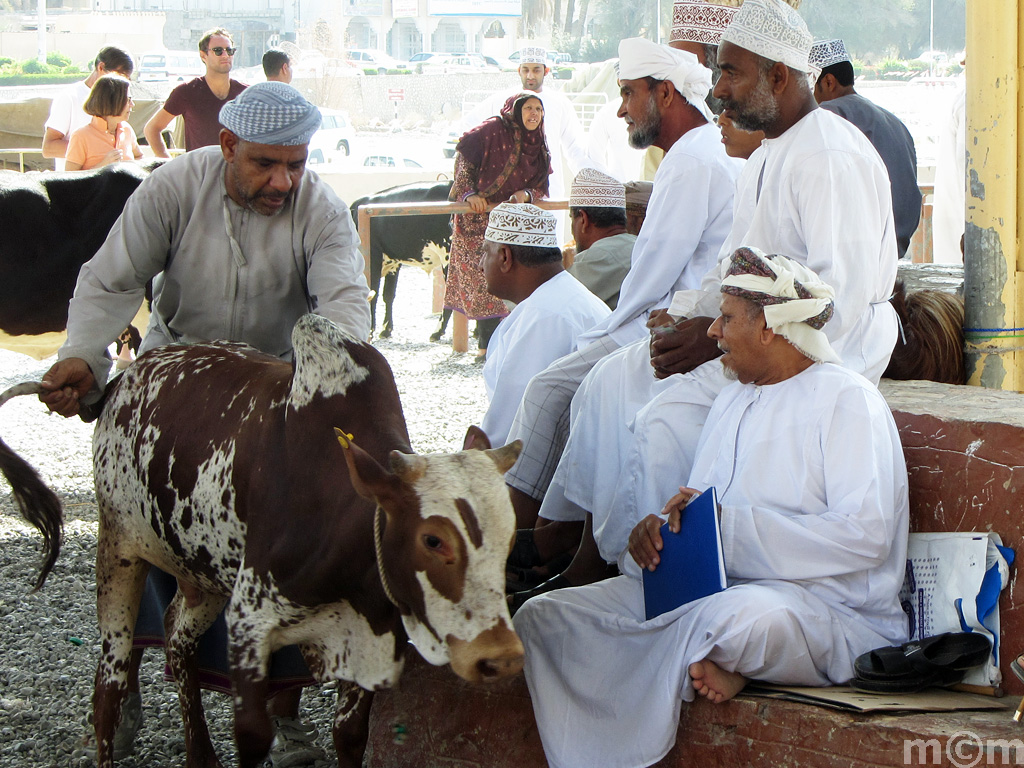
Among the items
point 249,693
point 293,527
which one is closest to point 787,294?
point 293,527

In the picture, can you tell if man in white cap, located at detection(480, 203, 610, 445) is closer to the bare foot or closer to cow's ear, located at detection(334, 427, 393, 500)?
the bare foot

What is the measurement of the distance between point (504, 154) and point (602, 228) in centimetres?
393

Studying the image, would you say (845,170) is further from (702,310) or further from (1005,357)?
(1005,357)

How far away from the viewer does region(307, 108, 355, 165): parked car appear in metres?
26.1

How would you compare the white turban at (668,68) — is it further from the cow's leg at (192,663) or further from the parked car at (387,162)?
the parked car at (387,162)

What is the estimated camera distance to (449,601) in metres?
2.72

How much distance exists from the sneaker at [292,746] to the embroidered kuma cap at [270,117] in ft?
6.61

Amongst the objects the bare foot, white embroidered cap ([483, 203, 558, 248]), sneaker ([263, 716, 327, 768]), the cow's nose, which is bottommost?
sneaker ([263, 716, 327, 768])

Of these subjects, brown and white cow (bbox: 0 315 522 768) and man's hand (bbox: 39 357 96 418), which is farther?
man's hand (bbox: 39 357 96 418)

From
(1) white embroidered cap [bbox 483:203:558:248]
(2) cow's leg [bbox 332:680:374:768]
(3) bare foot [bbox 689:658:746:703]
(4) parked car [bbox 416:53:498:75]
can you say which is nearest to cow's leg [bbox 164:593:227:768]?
(2) cow's leg [bbox 332:680:374:768]

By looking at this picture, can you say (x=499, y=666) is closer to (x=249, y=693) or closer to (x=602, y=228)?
(x=249, y=693)

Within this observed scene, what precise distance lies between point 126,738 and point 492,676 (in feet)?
6.19

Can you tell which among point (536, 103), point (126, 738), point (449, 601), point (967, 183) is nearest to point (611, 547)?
point (449, 601)

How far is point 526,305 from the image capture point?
5.11 meters
